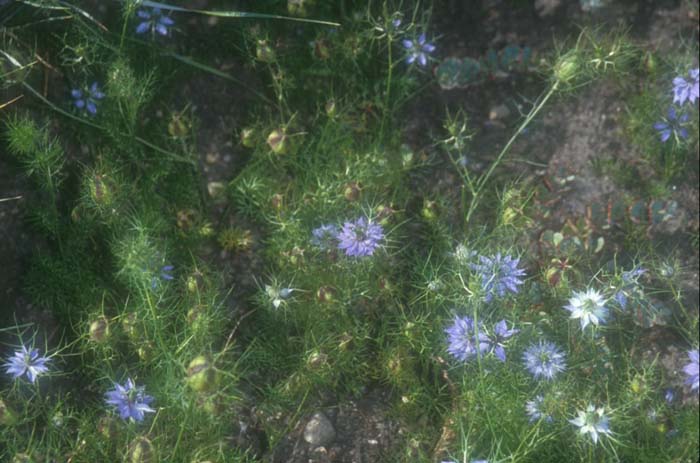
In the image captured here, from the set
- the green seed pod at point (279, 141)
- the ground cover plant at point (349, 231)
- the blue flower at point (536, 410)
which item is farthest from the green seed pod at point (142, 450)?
the blue flower at point (536, 410)

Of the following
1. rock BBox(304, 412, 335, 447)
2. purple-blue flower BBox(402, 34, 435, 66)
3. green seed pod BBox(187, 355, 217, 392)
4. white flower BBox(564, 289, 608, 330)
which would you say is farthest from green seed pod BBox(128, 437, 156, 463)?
purple-blue flower BBox(402, 34, 435, 66)

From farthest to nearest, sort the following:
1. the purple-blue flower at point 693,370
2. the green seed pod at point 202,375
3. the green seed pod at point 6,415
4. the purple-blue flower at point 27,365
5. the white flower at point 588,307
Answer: the purple-blue flower at point 693,370 < the white flower at point 588,307 < the purple-blue flower at point 27,365 < the green seed pod at point 6,415 < the green seed pod at point 202,375

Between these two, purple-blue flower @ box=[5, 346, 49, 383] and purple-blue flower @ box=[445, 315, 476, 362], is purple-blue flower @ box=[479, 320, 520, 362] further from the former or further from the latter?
purple-blue flower @ box=[5, 346, 49, 383]

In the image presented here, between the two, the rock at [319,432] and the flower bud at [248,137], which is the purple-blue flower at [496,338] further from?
the flower bud at [248,137]

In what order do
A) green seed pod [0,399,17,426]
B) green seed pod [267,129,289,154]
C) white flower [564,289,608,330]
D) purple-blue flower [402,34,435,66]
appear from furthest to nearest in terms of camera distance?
1. purple-blue flower [402,34,435,66]
2. green seed pod [267,129,289,154]
3. white flower [564,289,608,330]
4. green seed pod [0,399,17,426]

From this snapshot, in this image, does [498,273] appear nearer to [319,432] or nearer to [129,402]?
[319,432]

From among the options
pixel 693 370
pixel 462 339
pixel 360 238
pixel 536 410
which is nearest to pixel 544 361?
pixel 536 410

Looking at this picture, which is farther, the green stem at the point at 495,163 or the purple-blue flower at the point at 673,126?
the purple-blue flower at the point at 673,126
